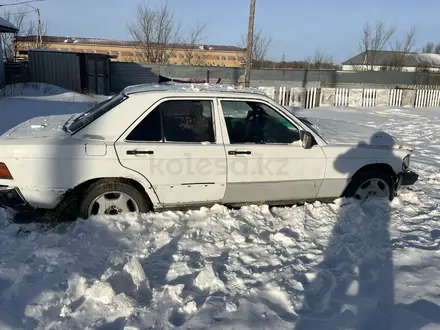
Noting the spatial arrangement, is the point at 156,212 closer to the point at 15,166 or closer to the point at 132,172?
the point at 132,172

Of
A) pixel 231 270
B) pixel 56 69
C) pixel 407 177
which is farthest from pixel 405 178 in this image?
pixel 56 69

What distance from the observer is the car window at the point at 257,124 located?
4.18 metres

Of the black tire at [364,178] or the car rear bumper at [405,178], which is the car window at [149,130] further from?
the car rear bumper at [405,178]

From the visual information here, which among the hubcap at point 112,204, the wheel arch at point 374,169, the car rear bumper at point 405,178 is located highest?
the wheel arch at point 374,169

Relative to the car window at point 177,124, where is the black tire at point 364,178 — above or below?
below

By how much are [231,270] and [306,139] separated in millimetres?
1796

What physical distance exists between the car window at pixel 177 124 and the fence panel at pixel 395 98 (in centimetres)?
1897

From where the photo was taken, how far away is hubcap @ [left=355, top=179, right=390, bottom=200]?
15.4ft

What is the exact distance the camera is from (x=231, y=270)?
320cm

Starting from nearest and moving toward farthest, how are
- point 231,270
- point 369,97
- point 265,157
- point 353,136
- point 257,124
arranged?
point 231,270 → point 265,157 → point 257,124 → point 353,136 → point 369,97

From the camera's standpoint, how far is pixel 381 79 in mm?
27734

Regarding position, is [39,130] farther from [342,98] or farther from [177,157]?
[342,98]

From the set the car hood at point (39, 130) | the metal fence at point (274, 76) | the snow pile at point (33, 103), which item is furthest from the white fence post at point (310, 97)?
the car hood at point (39, 130)

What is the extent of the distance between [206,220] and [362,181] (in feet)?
6.73
